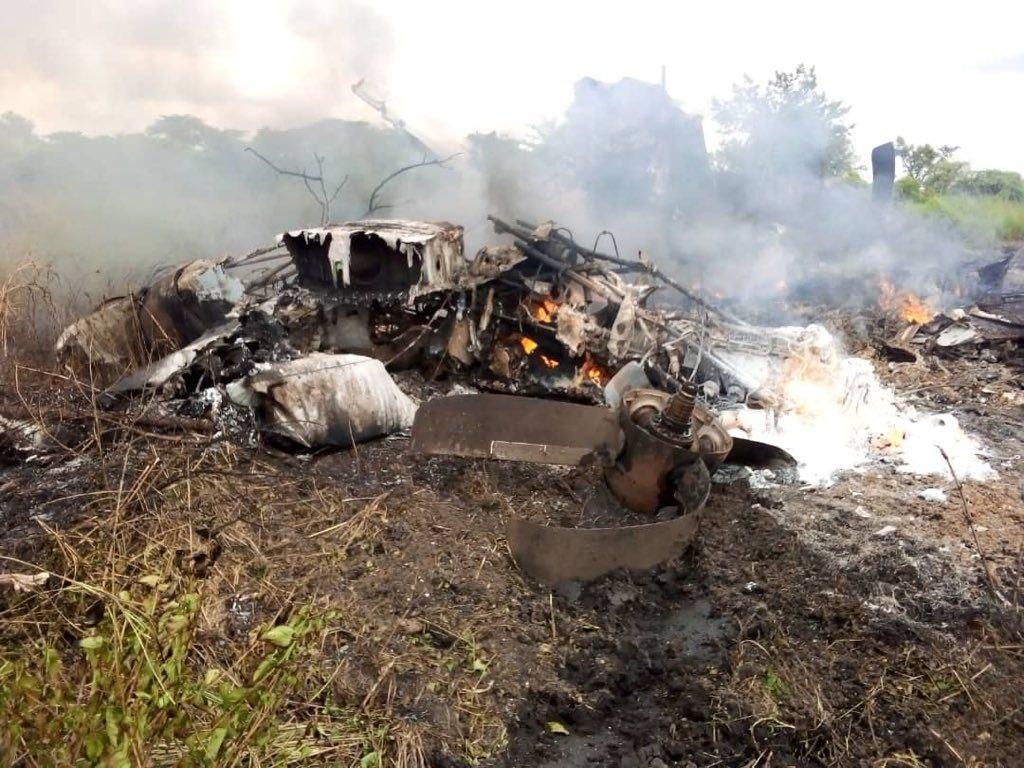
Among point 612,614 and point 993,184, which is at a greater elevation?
point 993,184

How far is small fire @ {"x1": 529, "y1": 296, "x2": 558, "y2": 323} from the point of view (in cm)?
630

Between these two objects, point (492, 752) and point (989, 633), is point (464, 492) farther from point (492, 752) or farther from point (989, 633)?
point (989, 633)

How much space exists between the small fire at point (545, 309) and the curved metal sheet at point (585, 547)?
318 centimetres

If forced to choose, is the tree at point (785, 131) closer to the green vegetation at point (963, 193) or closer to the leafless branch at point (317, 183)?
the green vegetation at point (963, 193)

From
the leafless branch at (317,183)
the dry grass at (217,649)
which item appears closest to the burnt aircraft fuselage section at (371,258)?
the leafless branch at (317,183)

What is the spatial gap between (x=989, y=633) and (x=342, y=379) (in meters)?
4.09

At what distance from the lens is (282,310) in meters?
5.75

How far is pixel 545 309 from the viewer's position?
6.35m

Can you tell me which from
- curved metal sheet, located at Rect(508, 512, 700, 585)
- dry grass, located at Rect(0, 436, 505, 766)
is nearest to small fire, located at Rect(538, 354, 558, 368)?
curved metal sheet, located at Rect(508, 512, 700, 585)

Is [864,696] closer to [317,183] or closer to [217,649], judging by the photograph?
[217,649]

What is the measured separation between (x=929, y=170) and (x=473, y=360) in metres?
26.0

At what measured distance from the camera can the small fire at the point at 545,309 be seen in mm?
6301

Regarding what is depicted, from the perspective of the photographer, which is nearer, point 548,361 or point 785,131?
point 548,361

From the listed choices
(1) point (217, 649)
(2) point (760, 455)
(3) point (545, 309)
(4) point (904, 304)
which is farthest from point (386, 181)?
(4) point (904, 304)
